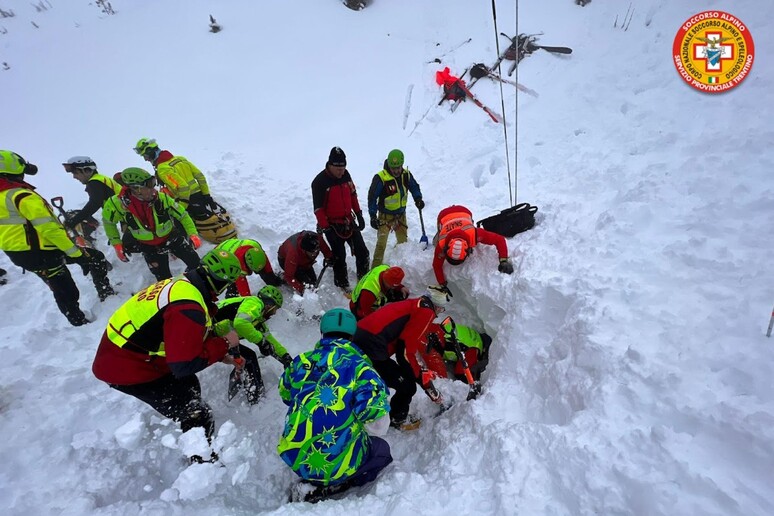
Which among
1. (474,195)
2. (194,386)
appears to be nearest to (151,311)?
(194,386)

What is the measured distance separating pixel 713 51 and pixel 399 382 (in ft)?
22.0

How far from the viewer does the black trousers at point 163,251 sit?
16.6ft

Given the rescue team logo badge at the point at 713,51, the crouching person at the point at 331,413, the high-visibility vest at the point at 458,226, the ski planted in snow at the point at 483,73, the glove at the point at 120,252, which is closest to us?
the crouching person at the point at 331,413

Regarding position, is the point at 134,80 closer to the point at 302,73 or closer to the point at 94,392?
the point at 302,73

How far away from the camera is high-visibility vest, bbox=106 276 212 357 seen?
113 inches

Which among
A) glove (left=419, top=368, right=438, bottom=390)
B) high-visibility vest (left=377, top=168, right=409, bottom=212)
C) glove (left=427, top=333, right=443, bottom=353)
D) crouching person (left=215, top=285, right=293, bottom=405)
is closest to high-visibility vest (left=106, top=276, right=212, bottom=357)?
crouching person (left=215, top=285, right=293, bottom=405)

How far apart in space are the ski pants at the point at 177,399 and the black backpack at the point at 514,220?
3863 millimetres

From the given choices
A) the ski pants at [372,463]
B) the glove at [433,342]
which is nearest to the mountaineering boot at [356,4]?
the glove at [433,342]

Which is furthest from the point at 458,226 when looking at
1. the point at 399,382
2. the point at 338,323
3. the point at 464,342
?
the point at 338,323

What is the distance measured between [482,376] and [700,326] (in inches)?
90.3

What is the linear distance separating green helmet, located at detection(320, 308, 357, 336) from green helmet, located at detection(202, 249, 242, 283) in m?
1.19

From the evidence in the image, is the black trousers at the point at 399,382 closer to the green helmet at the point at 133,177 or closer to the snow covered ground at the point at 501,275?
the snow covered ground at the point at 501,275

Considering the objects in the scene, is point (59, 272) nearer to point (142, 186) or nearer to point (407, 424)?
point (142, 186)

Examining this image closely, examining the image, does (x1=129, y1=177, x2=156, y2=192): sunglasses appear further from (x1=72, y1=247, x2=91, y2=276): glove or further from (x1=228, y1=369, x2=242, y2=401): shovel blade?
(x1=228, y1=369, x2=242, y2=401): shovel blade
